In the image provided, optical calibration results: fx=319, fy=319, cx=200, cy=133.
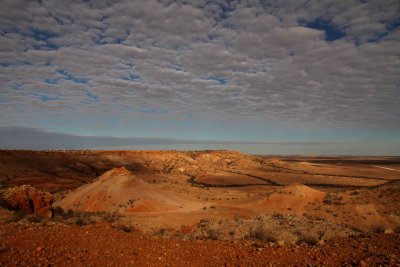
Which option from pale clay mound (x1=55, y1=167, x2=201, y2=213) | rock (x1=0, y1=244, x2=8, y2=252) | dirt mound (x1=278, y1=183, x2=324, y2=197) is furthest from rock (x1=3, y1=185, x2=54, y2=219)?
dirt mound (x1=278, y1=183, x2=324, y2=197)

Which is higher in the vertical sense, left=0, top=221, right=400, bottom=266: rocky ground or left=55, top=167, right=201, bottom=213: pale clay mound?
left=0, top=221, right=400, bottom=266: rocky ground

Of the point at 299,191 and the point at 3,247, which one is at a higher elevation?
the point at 3,247

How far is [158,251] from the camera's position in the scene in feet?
27.3

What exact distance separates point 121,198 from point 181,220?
7453 millimetres

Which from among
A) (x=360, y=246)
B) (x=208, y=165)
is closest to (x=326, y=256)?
(x=360, y=246)

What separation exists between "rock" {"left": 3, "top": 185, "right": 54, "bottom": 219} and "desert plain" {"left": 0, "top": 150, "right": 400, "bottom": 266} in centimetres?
72

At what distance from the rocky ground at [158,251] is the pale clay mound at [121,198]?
15.7 metres

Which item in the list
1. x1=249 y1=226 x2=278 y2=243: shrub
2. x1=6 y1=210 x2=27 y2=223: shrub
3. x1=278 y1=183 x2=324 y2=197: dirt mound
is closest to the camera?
x1=6 y1=210 x2=27 y2=223: shrub

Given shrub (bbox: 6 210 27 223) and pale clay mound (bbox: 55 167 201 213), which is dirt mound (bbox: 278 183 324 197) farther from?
shrub (bbox: 6 210 27 223)

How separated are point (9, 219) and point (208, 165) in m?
67.2

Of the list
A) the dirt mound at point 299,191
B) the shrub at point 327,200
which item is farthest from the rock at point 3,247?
the dirt mound at point 299,191

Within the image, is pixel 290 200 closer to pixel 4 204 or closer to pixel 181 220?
pixel 181 220

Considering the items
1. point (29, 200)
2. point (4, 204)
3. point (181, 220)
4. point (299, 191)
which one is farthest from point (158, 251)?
point (299, 191)

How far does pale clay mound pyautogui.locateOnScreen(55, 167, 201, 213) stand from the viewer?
81.1 feet
